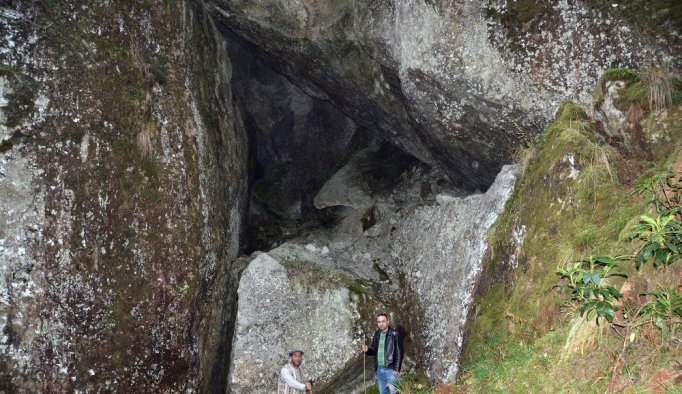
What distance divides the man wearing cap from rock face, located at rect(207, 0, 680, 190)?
5.16 metres

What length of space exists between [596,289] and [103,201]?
797cm

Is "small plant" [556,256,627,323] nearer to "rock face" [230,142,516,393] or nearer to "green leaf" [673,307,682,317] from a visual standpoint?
"green leaf" [673,307,682,317]

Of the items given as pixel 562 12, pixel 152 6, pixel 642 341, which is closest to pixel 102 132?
pixel 152 6

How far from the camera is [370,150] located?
17.8 m

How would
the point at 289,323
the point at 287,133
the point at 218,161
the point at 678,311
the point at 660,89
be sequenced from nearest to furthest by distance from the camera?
1. the point at 678,311
2. the point at 660,89
3. the point at 289,323
4. the point at 218,161
5. the point at 287,133

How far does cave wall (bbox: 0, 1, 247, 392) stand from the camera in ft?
33.0

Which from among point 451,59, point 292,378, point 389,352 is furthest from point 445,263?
point 451,59

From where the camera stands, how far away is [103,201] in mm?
10805

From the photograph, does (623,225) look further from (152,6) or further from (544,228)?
(152,6)

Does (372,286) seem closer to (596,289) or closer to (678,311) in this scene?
(596,289)

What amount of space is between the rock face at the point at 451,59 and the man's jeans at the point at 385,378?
4.60m

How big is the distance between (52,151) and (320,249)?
6.50 metres

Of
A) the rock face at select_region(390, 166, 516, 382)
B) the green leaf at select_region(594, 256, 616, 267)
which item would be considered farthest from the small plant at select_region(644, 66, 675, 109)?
the green leaf at select_region(594, 256, 616, 267)

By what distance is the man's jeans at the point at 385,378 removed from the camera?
10945 mm
